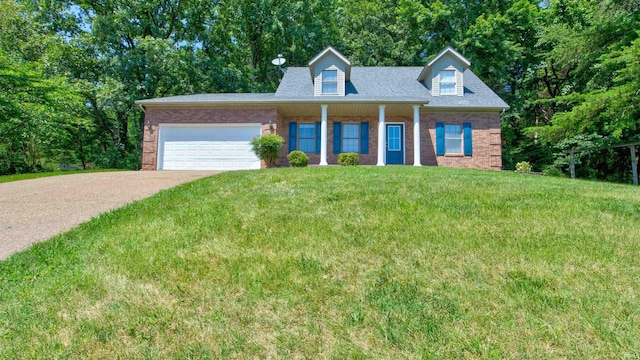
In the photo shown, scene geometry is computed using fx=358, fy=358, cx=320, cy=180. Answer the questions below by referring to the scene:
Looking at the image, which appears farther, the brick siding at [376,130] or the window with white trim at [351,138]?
→ the window with white trim at [351,138]

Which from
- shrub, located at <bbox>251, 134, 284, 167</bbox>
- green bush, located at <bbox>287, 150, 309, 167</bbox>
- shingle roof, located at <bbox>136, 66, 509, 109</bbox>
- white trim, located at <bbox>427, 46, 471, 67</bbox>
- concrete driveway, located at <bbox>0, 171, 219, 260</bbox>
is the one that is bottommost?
concrete driveway, located at <bbox>0, 171, 219, 260</bbox>

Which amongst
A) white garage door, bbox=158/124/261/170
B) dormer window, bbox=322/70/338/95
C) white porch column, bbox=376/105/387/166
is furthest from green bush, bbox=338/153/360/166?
white garage door, bbox=158/124/261/170

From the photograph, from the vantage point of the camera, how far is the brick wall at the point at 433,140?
1489 cm

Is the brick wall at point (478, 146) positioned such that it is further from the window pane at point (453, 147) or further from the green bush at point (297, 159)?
the green bush at point (297, 159)

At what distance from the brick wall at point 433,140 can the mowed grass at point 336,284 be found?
32.6ft

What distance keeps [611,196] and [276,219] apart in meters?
5.89

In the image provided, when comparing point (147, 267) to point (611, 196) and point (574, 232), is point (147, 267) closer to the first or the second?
point (574, 232)

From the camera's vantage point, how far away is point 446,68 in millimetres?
15906

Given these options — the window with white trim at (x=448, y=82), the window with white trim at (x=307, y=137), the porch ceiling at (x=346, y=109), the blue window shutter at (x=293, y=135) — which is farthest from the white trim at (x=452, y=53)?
the blue window shutter at (x=293, y=135)

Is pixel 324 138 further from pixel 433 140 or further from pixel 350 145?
pixel 433 140

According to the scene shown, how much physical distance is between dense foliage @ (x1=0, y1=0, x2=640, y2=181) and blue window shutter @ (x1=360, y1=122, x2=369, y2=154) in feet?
27.0

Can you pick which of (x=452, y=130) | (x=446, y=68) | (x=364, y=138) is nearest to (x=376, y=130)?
(x=364, y=138)

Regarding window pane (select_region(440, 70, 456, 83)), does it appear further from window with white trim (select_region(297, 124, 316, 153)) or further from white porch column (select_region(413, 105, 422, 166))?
window with white trim (select_region(297, 124, 316, 153))

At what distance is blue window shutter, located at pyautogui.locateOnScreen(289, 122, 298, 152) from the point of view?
50.2 ft
